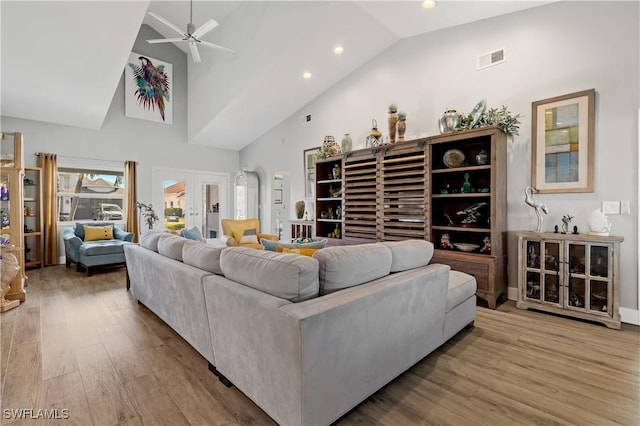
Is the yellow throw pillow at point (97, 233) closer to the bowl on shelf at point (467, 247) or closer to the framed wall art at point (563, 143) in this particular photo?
the bowl on shelf at point (467, 247)

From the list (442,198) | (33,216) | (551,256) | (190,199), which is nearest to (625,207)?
(551,256)

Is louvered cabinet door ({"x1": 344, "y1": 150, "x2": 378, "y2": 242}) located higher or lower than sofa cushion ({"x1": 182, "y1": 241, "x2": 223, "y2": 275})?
higher

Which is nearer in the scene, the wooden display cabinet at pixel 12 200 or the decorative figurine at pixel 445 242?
the wooden display cabinet at pixel 12 200

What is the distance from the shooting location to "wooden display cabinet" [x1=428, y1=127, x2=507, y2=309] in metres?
3.31

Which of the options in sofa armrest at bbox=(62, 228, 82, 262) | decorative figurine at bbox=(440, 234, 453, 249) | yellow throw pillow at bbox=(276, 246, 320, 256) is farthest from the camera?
sofa armrest at bbox=(62, 228, 82, 262)

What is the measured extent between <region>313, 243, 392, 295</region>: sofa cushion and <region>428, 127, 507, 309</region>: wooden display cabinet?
1.94 meters

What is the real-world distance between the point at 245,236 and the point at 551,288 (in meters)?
4.21

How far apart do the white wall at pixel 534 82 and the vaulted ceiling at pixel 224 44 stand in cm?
26

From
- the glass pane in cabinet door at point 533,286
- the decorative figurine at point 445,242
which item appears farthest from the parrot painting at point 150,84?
the glass pane in cabinet door at point 533,286

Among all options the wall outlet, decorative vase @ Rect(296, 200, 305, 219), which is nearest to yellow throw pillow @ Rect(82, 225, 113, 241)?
decorative vase @ Rect(296, 200, 305, 219)

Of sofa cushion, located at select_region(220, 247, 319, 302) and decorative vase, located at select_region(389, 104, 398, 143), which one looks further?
decorative vase, located at select_region(389, 104, 398, 143)

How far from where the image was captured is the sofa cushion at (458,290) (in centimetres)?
239

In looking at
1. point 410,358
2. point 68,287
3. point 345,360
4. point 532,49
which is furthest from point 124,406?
point 532,49

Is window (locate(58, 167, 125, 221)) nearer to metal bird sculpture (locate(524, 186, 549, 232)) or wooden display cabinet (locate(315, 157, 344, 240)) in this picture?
wooden display cabinet (locate(315, 157, 344, 240))
